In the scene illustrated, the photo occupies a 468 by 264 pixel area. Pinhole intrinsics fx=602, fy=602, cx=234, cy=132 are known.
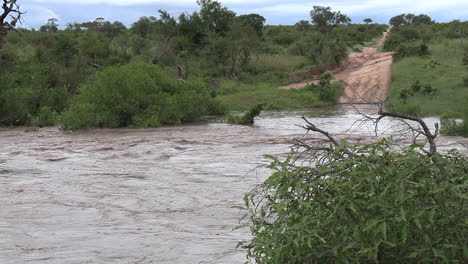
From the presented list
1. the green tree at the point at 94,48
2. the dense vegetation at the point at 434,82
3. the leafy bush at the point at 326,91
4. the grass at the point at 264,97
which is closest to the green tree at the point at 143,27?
the green tree at the point at 94,48

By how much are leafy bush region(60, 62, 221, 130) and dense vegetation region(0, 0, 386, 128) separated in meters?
0.03

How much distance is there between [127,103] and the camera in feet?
65.5

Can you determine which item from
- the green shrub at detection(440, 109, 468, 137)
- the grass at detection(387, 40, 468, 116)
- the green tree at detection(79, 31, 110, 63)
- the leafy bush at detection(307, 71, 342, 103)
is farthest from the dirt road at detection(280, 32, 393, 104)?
the green tree at detection(79, 31, 110, 63)

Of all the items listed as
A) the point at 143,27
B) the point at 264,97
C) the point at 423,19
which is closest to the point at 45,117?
the point at 264,97

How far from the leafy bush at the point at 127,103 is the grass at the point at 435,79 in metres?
7.26

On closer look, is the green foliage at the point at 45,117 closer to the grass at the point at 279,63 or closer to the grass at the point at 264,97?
the grass at the point at 264,97

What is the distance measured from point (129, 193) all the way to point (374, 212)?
705cm

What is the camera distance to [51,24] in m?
57.5

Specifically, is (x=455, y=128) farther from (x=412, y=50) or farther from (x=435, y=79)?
(x=412, y=50)

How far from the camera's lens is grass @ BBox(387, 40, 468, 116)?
2367cm

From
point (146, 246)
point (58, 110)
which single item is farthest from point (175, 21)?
point (146, 246)

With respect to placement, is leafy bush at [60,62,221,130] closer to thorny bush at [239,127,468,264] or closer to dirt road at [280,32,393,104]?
dirt road at [280,32,393,104]

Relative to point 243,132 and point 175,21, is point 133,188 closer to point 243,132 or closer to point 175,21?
point 243,132

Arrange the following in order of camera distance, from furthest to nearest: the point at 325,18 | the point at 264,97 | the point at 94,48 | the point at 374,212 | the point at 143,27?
the point at 325,18 < the point at 143,27 < the point at 94,48 < the point at 264,97 < the point at 374,212
